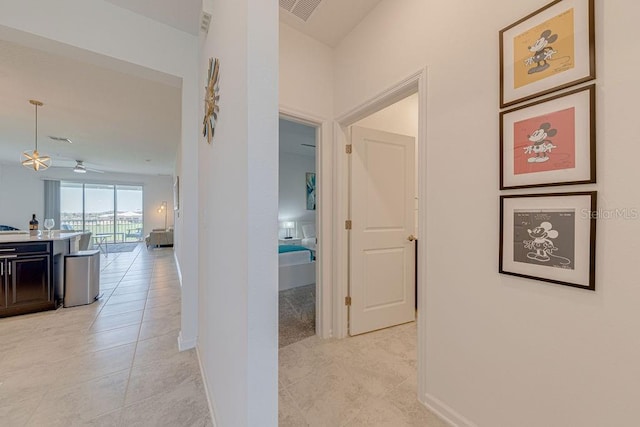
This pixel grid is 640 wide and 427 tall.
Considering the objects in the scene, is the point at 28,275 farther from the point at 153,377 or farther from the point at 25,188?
the point at 25,188

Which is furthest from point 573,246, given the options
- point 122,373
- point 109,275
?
point 109,275

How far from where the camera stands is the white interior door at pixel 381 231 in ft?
7.70

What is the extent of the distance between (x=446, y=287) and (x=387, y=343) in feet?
3.51

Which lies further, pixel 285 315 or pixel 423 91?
pixel 285 315

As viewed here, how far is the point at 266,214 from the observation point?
830mm

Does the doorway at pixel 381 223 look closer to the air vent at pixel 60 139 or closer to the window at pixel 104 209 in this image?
the air vent at pixel 60 139

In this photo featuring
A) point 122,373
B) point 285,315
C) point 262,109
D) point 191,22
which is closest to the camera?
point 262,109

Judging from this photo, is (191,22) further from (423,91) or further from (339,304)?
(339,304)

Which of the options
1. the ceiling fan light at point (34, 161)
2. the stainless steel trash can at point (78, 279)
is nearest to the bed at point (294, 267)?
the stainless steel trash can at point (78, 279)

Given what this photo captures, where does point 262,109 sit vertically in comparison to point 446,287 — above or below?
above

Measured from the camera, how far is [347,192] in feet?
7.66

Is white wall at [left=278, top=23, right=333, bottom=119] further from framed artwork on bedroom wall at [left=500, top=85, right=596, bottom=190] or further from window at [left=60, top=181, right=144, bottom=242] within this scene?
window at [left=60, top=181, right=144, bottom=242]

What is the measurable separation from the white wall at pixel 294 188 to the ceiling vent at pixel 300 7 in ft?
13.4

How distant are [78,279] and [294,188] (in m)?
4.28
